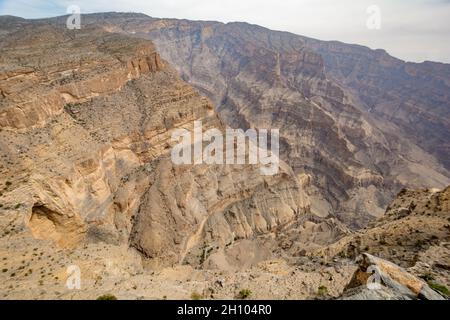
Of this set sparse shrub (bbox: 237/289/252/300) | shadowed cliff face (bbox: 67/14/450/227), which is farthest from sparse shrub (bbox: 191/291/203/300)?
shadowed cliff face (bbox: 67/14/450/227)

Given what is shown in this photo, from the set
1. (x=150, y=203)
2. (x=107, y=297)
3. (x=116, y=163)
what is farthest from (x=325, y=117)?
(x=107, y=297)

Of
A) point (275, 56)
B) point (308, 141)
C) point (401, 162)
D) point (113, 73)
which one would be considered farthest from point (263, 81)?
point (113, 73)

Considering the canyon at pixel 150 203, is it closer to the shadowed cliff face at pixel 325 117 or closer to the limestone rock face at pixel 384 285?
the limestone rock face at pixel 384 285

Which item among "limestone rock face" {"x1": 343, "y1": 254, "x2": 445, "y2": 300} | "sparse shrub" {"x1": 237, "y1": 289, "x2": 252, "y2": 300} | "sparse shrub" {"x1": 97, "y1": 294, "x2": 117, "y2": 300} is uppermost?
"limestone rock face" {"x1": 343, "y1": 254, "x2": 445, "y2": 300}

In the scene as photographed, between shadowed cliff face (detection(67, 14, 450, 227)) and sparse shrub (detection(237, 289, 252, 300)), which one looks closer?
sparse shrub (detection(237, 289, 252, 300))

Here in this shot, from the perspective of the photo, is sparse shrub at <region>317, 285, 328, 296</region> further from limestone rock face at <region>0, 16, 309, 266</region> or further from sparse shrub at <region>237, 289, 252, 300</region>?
limestone rock face at <region>0, 16, 309, 266</region>

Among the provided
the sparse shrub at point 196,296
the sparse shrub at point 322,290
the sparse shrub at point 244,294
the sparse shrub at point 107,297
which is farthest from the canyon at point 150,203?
the sparse shrub at point 107,297

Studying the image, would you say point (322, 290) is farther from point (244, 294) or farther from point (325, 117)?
point (325, 117)

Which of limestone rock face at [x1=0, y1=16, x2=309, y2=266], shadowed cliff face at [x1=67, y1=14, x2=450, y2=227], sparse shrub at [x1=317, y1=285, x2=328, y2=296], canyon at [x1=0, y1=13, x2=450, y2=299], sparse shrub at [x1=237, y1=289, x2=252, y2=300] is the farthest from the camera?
shadowed cliff face at [x1=67, y1=14, x2=450, y2=227]
